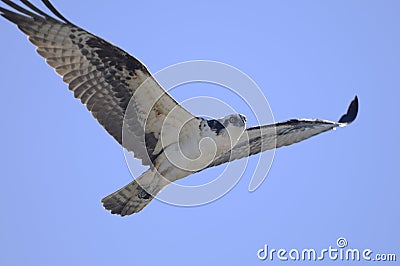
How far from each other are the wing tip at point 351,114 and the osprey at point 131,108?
1955mm

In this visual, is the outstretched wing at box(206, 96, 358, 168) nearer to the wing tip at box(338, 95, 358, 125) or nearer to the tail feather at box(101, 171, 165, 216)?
the wing tip at box(338, 95, 358, 125)

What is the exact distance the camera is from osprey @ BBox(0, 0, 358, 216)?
12.2 meters

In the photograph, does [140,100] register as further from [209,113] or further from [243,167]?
[243,167]

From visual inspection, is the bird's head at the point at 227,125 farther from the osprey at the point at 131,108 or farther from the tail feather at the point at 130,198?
the tail feather at the point at 130,198

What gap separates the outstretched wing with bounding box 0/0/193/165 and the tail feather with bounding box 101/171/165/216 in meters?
0.88

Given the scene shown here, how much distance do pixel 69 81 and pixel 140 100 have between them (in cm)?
102

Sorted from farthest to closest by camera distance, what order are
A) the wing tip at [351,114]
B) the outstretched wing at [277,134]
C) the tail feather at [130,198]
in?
the wing tip at [351,114] < the outstretched wing at [277,134] < the tail feather at [130,198]

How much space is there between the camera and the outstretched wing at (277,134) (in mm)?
13203

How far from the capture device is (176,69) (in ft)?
40.1

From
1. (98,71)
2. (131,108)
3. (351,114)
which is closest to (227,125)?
(131,108)

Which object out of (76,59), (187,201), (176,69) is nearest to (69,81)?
(76,59)

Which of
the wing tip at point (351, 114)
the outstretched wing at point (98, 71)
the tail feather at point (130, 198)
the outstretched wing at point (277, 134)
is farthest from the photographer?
the wing tip at point (351, 114)

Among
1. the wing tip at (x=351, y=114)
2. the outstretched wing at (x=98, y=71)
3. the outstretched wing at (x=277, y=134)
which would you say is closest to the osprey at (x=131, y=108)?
the outstretched wing at (x=98, y=71)

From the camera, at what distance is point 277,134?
13.5 metres
